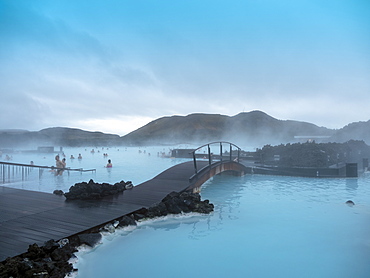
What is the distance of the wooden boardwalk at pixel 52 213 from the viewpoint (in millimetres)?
3686

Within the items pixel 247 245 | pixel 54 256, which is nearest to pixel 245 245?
pixel 247 245

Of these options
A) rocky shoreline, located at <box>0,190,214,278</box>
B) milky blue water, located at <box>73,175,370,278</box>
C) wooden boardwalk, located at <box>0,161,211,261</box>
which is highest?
wooden boardwalk, located at <box>0,161,211,261</box>

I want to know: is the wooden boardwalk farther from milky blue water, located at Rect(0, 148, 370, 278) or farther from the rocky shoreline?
milky blue water, located at Rect(0, 148, 370, 278)

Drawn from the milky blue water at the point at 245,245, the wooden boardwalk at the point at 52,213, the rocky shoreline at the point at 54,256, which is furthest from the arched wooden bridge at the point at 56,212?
the milky blue water at the point at 245,245

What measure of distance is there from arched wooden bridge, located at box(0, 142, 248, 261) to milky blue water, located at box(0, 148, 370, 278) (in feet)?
1.74

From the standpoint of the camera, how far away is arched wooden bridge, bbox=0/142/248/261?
371 centimetres

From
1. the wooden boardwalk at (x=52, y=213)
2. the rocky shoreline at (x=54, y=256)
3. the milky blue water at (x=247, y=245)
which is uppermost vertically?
the wooden boardwalk at (x=52, y=213)

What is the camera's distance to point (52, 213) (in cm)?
487

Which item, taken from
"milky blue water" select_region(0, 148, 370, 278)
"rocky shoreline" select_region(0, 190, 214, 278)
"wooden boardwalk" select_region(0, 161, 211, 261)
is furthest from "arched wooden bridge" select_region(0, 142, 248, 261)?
"milky blue water" select_region(0, 148, 370, 278)

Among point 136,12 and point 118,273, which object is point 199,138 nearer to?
point 136,12

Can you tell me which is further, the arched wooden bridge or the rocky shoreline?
the arched wooden bridge

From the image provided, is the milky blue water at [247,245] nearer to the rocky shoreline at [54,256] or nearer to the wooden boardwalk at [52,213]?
the rocky shoreline at [54,256]

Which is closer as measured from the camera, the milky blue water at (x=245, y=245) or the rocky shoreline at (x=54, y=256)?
the rocky shoreline at (x=54, y=256)

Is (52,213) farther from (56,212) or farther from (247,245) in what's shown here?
(247,245)
